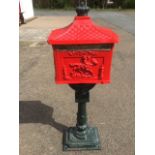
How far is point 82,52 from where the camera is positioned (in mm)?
2924

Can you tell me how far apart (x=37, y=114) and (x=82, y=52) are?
177cm

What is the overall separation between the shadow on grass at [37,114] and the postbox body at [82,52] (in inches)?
44.3

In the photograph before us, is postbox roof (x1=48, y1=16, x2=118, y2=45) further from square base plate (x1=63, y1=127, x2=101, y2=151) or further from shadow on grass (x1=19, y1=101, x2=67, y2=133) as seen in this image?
shadow on grass (x1=19, y1=101, x2=67, y2=133)

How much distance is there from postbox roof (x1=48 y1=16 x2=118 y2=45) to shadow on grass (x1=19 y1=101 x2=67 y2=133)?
4.79 ft

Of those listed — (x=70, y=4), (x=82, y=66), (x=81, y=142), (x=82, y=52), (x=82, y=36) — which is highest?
(x=70, y=4)

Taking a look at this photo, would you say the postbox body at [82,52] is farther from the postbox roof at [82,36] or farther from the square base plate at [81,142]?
the square base plate at [81,142]

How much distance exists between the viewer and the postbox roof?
2838 mm

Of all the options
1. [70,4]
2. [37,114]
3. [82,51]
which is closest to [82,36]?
[82,51]

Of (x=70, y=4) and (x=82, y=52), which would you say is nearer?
(x=82, y=52)

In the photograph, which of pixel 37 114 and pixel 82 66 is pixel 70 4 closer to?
pixel 37 114

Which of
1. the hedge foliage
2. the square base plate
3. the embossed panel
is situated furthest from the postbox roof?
the hedge foliage

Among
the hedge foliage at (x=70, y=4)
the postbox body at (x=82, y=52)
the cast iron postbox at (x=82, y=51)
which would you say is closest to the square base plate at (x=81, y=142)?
the cast iron postbox at (x=82, y=51)

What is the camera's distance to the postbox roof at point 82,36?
284cm

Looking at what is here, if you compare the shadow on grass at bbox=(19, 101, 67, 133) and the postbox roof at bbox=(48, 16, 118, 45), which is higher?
the postbox roof at bbox=(48, 16, 118, 45)
